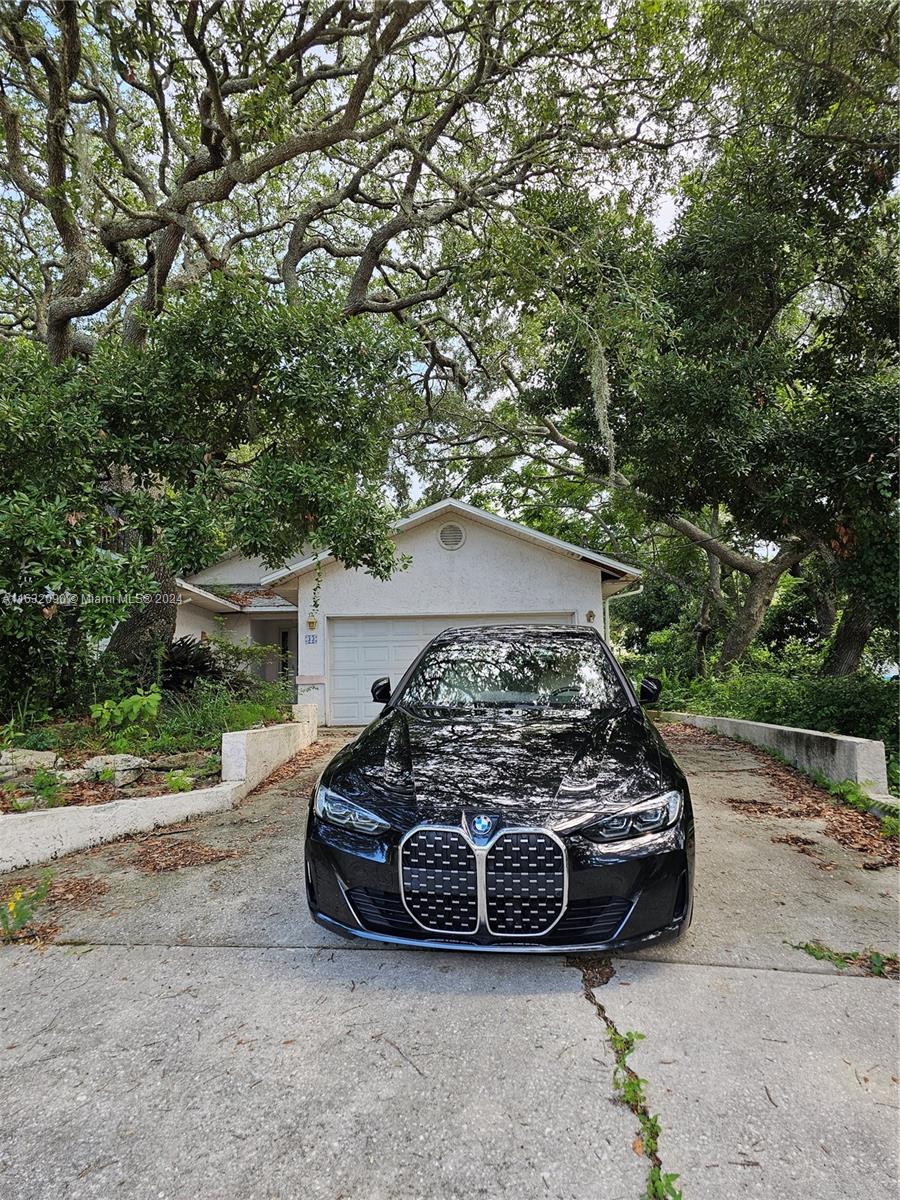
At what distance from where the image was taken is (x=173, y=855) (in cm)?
424

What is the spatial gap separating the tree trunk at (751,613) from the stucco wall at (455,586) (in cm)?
299

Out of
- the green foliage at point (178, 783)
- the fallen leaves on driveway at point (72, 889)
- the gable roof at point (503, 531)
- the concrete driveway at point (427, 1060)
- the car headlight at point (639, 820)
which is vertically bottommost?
the concrete driveway at point (427, 1060)

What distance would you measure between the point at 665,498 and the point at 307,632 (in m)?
6.81

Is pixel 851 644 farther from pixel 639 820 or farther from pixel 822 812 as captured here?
pixel 639 820

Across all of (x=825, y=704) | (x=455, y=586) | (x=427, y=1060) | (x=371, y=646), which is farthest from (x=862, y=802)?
(x=371, y=646)

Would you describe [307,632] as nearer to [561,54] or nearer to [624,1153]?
[561,54]

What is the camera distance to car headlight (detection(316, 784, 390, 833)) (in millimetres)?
2557

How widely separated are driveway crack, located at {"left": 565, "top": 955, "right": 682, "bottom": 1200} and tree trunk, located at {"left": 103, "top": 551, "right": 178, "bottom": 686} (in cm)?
613

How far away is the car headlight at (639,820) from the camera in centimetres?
243

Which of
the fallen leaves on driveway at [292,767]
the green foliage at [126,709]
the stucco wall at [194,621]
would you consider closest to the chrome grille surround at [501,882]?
the fallen leaves on driveway at [292,767]

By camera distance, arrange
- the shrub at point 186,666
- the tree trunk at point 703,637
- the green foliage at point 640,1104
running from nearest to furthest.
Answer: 1. the green foliage at point 640,1104
2. the shrub at point 186,666
3. the tree trunk at point 703,637

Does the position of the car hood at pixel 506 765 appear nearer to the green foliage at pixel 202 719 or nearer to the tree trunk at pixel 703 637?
the green foliage at pixel 202 719

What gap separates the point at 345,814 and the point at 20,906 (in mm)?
2178

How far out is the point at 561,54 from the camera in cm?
768
